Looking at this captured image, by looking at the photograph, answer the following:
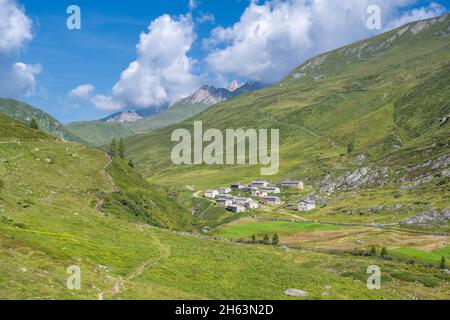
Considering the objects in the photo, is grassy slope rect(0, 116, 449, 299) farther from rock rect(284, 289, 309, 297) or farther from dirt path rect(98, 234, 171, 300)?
rock rect(284, 289, 309, 297)

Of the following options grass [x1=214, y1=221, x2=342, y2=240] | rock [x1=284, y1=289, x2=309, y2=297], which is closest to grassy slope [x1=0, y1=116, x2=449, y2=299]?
rock [x1=284, y1=289, x2=309, y2=297]

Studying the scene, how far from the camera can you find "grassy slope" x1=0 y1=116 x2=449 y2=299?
49.8m

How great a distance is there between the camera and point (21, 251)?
5528 centimetres

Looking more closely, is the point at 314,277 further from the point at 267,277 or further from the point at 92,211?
the point at 92,211

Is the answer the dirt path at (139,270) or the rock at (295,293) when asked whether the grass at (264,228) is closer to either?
the dirt path at (139,270)

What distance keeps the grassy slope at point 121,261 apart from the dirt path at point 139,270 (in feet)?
0.48

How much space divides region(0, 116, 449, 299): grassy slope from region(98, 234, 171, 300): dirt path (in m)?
0.15

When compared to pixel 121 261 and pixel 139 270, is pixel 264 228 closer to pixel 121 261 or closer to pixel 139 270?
pixel 121 261

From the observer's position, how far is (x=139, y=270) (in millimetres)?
60219

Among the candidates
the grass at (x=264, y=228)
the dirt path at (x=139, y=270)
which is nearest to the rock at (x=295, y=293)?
the dirt path at (x=139, y=270)

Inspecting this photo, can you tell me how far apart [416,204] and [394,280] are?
9896 centimetres

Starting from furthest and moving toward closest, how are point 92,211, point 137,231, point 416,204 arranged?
1. point 416,204
2. point 92,211
3. point 137,231

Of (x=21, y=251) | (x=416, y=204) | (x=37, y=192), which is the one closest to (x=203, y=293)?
(x=21, y=251)

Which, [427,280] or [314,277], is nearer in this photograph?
[314,277]
